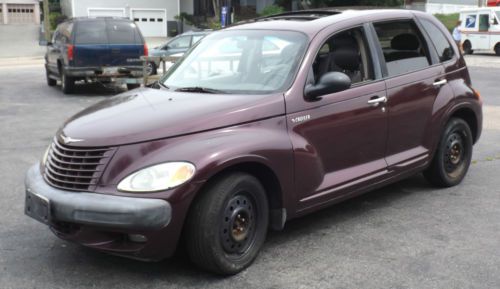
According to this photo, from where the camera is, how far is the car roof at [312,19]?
4828 millimetres

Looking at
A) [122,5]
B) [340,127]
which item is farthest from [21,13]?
[340,127]

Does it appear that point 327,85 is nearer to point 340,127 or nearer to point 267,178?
point 340,127

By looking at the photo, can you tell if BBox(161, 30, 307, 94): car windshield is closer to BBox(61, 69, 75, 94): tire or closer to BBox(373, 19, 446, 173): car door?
BBox(373, 19, 446, 173): car door

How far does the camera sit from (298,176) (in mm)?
4305

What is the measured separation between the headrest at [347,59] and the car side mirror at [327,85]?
530 mm

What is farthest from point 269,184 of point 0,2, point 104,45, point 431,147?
point 0,2

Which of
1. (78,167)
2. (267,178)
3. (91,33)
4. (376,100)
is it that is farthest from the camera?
(91,33)

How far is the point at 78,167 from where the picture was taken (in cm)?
377

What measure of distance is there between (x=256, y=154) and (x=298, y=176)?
486mm

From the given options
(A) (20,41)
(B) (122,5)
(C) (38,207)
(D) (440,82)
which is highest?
(B) (122,5)

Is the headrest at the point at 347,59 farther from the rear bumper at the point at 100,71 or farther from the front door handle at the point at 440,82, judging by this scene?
the rear bumper at the point at 100,71

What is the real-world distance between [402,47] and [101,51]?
395 inches

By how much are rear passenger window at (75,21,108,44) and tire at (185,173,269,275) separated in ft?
36.3

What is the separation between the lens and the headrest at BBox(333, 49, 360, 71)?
4.95 m
